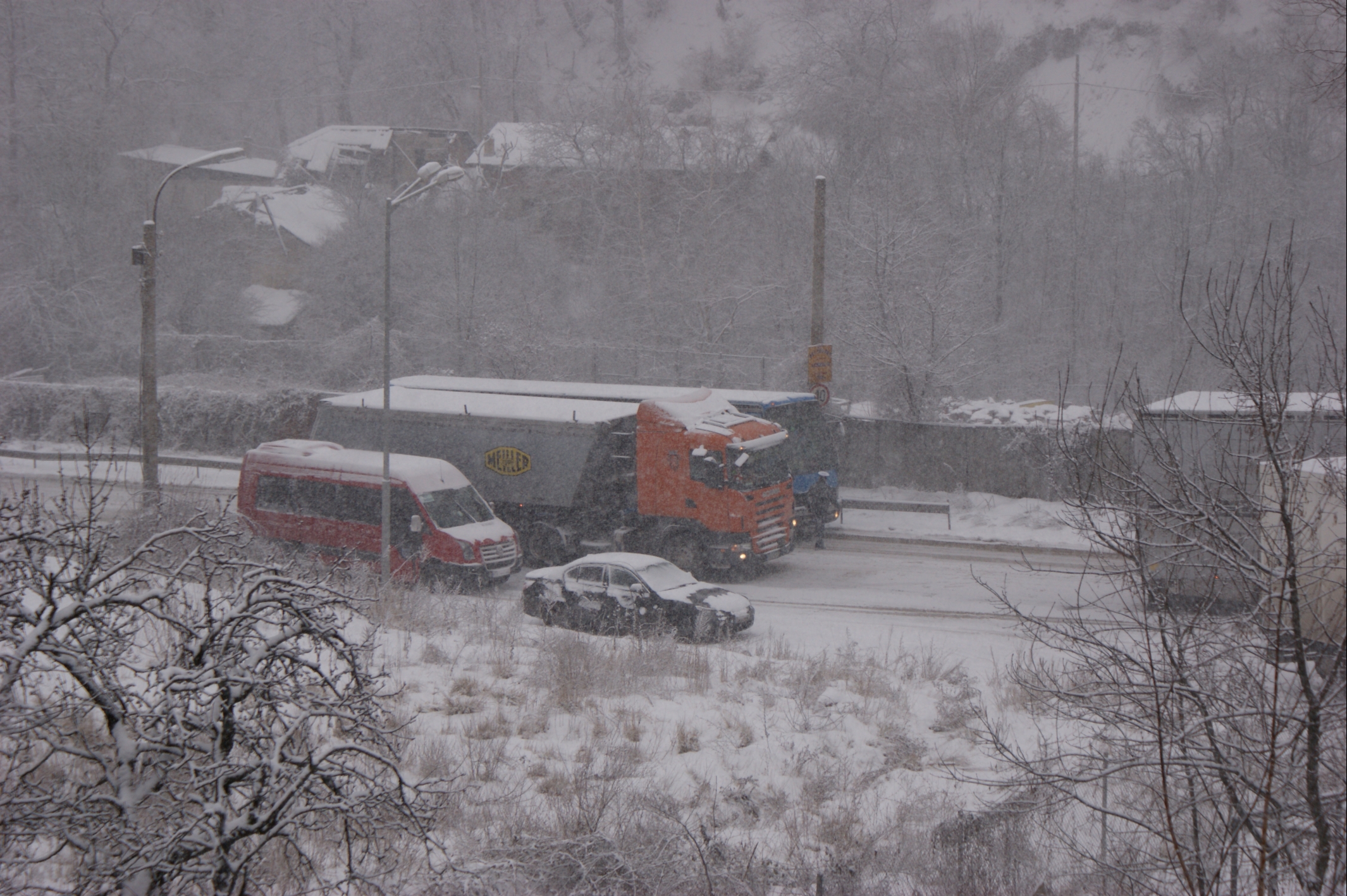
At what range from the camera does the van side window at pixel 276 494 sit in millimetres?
17391

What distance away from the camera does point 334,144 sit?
52.8 metres

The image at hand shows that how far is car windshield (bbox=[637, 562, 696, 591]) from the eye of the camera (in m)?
14.0

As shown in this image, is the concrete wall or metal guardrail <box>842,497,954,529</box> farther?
the concrete wall

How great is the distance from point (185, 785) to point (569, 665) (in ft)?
20.3

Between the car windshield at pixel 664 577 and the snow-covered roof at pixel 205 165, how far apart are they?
40.6m

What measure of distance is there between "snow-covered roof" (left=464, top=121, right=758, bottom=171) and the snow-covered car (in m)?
29.5

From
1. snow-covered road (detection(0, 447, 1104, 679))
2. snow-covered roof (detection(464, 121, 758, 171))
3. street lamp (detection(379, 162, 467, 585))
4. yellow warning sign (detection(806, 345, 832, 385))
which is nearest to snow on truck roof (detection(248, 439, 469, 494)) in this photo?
street lamp (detection(379, 162, 467, 585))

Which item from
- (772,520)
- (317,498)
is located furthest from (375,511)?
(772,520)

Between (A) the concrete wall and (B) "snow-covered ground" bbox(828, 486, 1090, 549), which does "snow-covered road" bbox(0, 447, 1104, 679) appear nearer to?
(B) "snow-covered ground" bbox(828, 486, 1090, 549)

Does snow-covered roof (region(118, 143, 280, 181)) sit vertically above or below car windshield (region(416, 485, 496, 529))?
above

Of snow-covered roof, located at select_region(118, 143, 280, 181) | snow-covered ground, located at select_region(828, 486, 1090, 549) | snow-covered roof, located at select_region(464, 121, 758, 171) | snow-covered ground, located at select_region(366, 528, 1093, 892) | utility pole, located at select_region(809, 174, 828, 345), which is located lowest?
snow-covered ground, located at select_region(366, 528, 1093, 892)

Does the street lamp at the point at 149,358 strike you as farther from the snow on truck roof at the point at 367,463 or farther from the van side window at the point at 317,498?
the van side window at the point at 317,498

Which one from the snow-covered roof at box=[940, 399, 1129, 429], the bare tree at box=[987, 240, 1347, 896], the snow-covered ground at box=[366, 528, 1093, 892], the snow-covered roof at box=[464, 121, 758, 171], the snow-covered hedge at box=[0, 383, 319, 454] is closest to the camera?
the bare tree at box=[987, 240, 1347, 896]

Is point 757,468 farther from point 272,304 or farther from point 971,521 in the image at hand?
point 272,304
